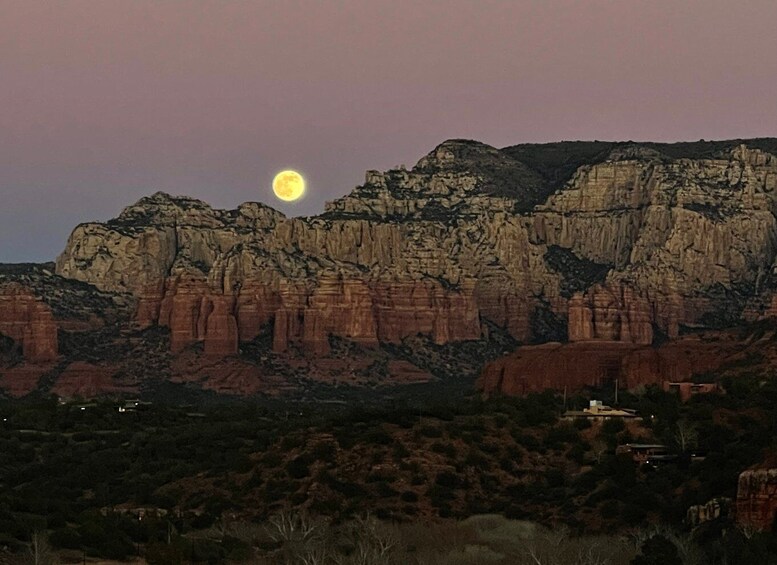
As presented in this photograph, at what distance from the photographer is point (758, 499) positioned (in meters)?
71.7

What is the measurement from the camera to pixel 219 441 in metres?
124

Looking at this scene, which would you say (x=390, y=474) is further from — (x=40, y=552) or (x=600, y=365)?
(x=600, y=365)

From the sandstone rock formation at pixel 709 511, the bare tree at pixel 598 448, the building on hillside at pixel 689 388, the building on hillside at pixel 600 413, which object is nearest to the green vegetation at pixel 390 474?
the bare tree at pixel 598 448

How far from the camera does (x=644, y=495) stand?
3524 inches

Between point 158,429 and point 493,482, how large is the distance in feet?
156

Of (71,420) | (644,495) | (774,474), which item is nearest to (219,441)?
(71,420)

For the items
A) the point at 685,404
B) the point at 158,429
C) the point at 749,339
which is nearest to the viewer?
the point at 685,404

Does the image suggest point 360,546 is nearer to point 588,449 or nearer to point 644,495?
point 644,495

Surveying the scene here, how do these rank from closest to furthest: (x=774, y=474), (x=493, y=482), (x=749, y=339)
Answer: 1. (x=774, y=474)
2. (x=493, y=482)
3. (x=749, y=339)

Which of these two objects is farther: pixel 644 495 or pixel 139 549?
pixel 644 495

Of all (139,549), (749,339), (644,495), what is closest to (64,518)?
(139,549)

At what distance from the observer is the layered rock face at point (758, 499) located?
70.8 meters

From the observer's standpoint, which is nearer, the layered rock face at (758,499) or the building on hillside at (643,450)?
the layered rock face at (758,499)

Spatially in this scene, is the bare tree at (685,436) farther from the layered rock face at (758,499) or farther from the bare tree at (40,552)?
the bare tree at (40,552)
